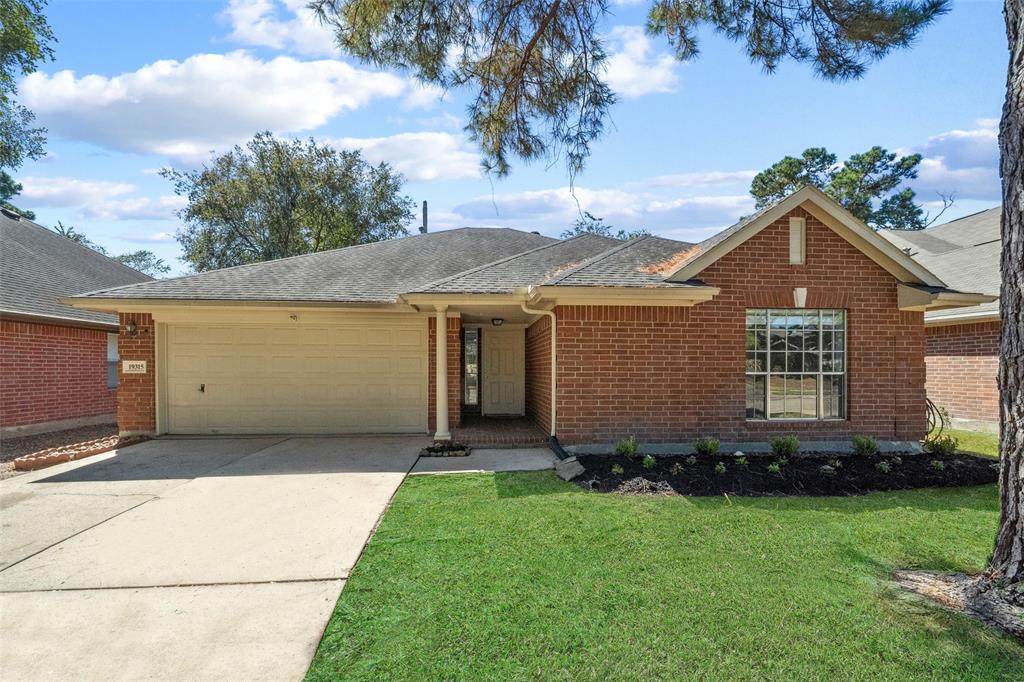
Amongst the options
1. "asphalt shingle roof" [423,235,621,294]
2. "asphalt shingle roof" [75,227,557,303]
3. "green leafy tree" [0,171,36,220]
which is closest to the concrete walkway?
"asphalt shingle roof" [423,235,621,294]

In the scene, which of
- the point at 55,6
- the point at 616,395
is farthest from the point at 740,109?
the point at 55,6

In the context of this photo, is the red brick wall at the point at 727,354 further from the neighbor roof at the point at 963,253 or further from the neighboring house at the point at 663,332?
the neighbor roof at the point at 963,253

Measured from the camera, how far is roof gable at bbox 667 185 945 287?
8117 mm

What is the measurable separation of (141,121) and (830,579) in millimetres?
11989

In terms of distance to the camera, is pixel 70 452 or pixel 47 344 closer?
pixel 70 452

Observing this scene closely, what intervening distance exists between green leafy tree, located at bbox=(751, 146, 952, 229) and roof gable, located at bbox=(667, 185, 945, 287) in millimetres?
25642

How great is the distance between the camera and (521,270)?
9.73 meters

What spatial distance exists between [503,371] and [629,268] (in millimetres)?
4925

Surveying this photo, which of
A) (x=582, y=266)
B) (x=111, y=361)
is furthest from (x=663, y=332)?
(x=111, y=361)

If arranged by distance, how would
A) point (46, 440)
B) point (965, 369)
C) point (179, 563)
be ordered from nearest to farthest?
point (179, 563)
point (46, 440)
point (965, 369)

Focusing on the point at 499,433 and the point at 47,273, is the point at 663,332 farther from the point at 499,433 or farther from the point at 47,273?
the point at 47,273

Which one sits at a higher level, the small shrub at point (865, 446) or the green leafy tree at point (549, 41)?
the green leafy tree at point (549, 41)

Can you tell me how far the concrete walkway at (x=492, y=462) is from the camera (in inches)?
287

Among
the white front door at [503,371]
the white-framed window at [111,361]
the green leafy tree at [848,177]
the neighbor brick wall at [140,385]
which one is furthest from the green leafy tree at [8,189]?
the green leafy tree at [848,177]
